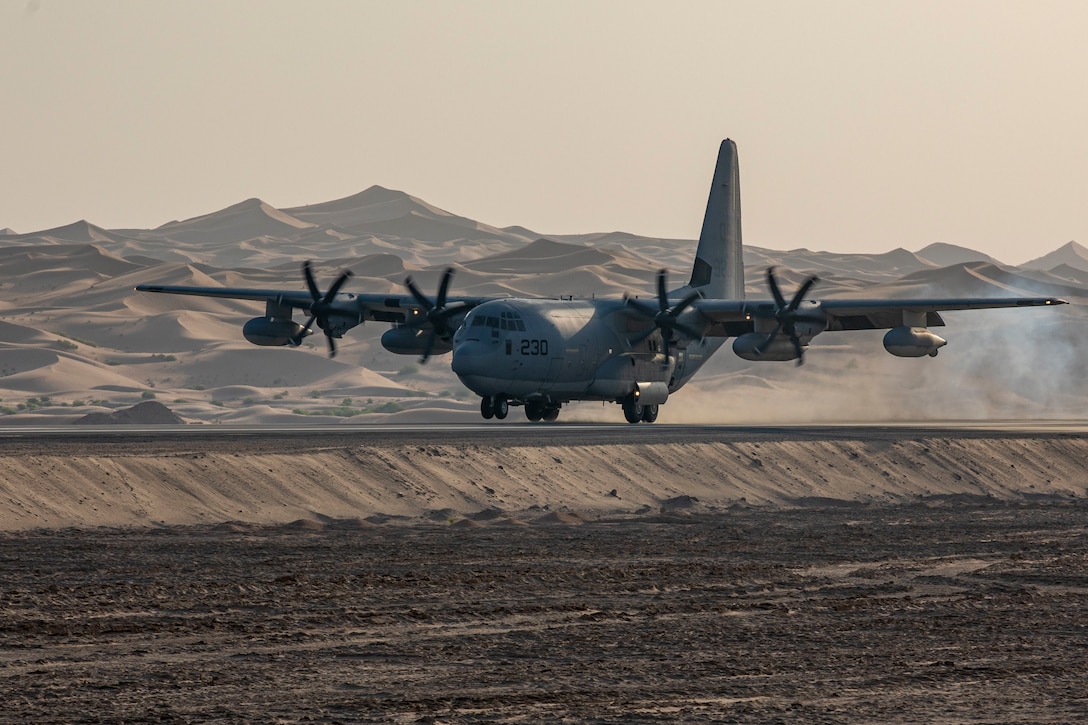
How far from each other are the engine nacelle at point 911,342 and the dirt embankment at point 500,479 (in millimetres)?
3181

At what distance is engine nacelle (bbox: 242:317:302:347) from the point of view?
5259 centimetres

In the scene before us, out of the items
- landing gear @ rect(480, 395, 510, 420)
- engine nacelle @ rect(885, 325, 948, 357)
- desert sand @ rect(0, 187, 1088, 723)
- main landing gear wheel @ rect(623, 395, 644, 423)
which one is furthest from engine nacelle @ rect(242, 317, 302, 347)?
engine nacelle @ rect(885, 325, 948, 357)

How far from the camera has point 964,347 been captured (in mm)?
103875

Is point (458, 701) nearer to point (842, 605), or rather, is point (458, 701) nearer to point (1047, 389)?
point (842, 605)

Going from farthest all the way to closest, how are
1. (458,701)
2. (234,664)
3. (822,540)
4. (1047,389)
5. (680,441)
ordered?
(1047,389)
(680,441)
(822,540)
(234,664)
(458,701)

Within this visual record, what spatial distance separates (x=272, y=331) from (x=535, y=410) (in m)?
9.50

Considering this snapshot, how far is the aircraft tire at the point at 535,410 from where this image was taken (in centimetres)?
5228

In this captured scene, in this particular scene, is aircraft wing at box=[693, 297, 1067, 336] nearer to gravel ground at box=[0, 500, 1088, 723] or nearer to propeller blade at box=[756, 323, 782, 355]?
propeller blade at box=[756, 323, 782, 355]

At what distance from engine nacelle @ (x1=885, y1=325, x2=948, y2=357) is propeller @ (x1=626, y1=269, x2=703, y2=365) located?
6.71 meters

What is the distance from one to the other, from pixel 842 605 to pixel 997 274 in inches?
5849

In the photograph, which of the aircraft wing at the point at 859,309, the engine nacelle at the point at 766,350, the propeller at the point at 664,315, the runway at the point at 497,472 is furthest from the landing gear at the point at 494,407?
the engine nacelle at the point at 766,350

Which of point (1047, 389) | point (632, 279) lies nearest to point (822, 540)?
point (1047, 389)

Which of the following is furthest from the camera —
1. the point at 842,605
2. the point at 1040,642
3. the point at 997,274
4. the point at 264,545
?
the point at 997,274

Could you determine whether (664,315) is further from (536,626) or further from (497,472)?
(536,626)
